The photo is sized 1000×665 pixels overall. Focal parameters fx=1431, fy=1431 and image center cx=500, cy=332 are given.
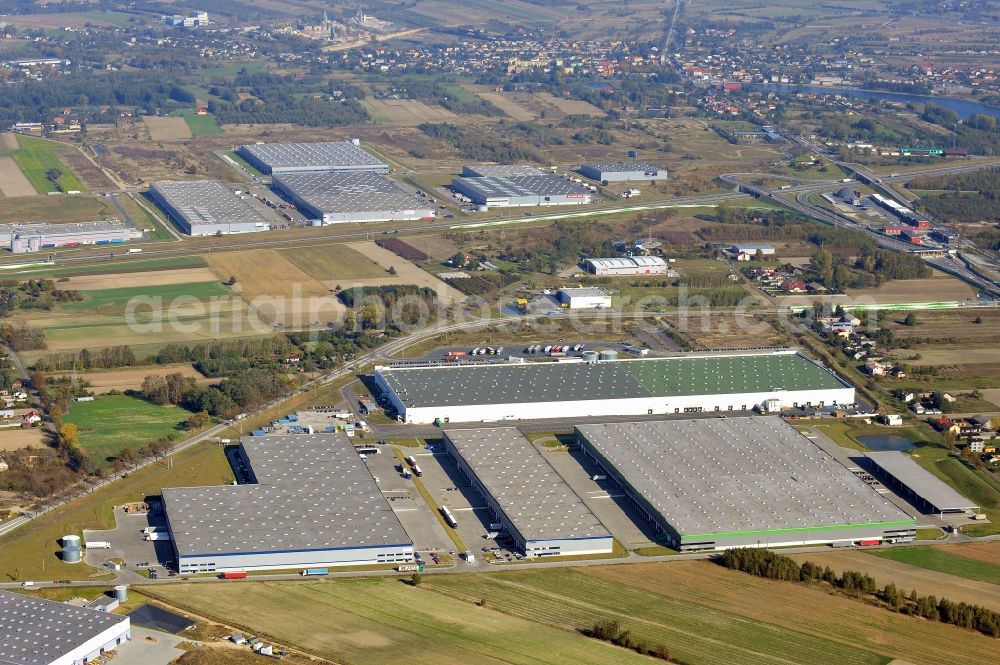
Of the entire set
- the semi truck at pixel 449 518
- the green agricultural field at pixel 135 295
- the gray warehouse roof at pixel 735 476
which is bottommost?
the green agricultural field at pixel 135 295

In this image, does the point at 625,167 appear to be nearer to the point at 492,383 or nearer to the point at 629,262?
the point at 629,262

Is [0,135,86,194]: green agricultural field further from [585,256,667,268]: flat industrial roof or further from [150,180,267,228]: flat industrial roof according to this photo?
[585,256,667,268]: flat industrial roof

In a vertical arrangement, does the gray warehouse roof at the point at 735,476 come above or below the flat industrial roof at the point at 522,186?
above

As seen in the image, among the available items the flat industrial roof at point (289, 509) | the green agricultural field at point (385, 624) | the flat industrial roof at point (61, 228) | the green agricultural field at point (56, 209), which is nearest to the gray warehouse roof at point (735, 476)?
the green agricultural field at point (385, 624)

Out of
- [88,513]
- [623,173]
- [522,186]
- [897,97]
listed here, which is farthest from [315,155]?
[897,97]

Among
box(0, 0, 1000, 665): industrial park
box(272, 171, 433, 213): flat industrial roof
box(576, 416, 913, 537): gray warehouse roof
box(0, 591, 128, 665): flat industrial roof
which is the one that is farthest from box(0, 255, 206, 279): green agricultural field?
box(0, 591, 128, 665): flat industrial roof

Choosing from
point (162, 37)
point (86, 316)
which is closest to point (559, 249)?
point (86, 316)

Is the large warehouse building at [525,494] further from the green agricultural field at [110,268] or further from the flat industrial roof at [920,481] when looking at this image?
the green agricultural field at [110,268]
